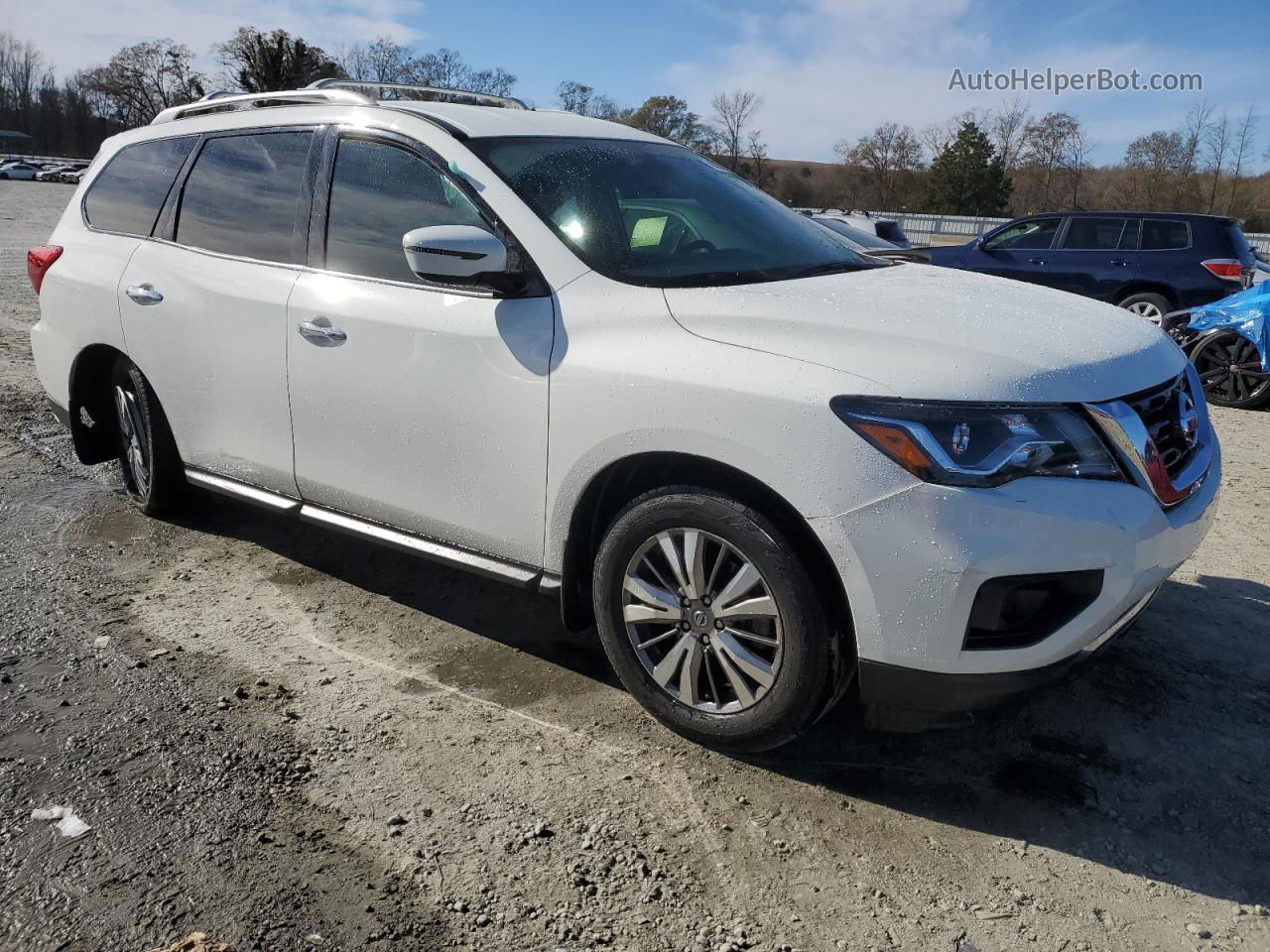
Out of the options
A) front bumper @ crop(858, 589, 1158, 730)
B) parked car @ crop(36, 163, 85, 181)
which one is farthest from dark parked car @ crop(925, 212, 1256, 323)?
parked car @ crop(36, 163, 85, 181)

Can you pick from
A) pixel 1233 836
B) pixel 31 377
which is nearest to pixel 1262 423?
pixel 1233 836

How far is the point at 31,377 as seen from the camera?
8.10 m

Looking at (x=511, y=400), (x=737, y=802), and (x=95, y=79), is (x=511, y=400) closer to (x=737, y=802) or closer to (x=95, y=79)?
(x=737, y=802)

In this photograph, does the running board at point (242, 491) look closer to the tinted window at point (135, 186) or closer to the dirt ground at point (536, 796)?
the dirt ground at point (536, 796)

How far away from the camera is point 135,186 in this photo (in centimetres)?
462

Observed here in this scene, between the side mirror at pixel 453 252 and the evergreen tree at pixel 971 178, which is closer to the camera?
the side mirror at pixel 453 252

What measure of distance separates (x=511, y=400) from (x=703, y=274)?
2.32 ft

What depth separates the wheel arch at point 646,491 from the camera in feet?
8.61

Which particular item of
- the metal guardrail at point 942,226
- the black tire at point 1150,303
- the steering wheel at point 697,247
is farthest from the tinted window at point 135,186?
the metal guardrail at point 942,226

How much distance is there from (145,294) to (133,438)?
0.87 meters

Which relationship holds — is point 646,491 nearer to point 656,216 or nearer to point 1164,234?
point 656,216

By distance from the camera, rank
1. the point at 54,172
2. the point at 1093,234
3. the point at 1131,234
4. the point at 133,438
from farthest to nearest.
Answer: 1. the point at 54,172
2. the point at 1093,234
3. the point at 1131,234
4. the point at 133,438

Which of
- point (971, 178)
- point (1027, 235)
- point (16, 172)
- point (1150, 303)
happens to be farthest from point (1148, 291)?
point (16, 172)

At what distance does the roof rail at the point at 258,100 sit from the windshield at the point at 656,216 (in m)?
0.76
